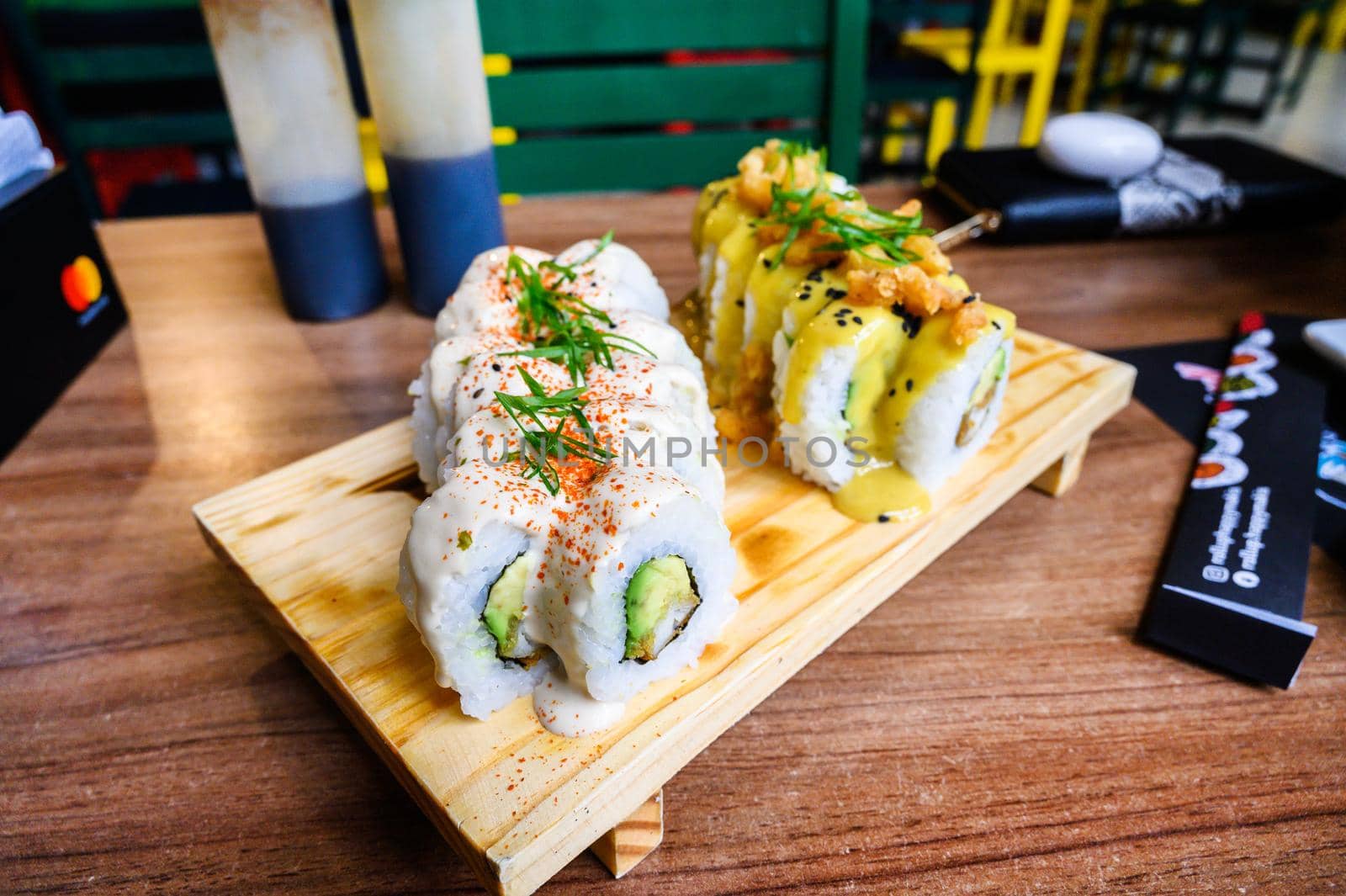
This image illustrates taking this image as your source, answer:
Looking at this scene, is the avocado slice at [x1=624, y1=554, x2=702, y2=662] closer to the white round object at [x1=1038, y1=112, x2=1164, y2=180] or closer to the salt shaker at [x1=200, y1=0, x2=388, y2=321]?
the salt shaker at [x1=200, y1=0, x2=388, y2=321]

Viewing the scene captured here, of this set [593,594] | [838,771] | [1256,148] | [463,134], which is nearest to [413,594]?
[593,594]

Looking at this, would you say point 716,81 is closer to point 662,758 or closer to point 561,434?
point 561,434

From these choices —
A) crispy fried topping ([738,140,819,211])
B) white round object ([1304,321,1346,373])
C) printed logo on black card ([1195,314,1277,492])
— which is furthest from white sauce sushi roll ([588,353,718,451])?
white round object ([1304,321,1346,373])

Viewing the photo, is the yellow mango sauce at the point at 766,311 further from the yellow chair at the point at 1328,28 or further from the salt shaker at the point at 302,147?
the yellow chair at the point at 1328,28

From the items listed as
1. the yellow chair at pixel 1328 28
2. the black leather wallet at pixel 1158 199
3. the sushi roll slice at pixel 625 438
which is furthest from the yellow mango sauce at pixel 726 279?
Result: the yellow chair at pixel 1328 28

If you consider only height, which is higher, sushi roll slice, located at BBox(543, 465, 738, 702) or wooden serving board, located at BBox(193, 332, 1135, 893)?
sushi roll slice, located at BBox(543, 465, 738, 702)
